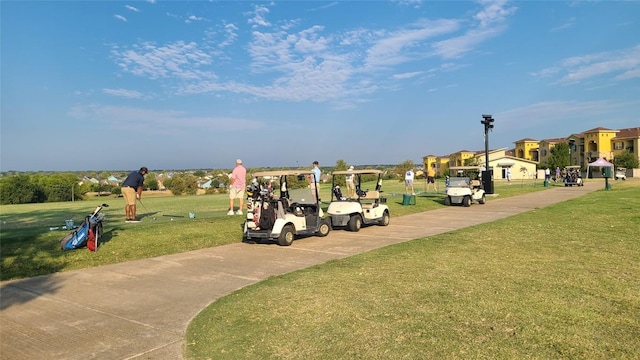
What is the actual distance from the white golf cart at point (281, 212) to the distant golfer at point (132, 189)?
3.57m

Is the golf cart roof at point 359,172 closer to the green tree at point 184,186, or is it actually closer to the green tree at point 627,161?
the green tree at point 184,186

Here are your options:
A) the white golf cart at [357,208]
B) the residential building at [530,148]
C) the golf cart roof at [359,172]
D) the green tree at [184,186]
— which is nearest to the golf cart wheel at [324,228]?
the white golf cart at [357,208]

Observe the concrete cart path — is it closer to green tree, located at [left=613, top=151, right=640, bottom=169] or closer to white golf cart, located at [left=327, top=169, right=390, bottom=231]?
white golf cart, located at [left=327, top=169, right=390, bottom=231]

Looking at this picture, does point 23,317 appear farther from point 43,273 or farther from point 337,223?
point 337,223

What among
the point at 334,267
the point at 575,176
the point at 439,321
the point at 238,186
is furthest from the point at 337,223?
the point at 575,176

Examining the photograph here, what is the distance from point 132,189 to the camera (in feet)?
38.4

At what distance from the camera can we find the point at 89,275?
7.23 meters

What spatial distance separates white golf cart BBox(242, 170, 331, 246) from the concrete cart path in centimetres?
33

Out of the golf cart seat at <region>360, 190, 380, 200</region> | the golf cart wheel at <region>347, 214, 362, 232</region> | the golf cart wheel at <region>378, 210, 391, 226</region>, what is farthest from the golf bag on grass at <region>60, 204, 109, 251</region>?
the golf cart wheel at <region>378, 210, 391, 226</region>

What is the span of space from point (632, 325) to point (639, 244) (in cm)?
494

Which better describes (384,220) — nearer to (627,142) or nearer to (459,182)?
(459,182)

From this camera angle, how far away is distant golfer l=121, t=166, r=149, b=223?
11688mm

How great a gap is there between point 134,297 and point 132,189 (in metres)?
6.47

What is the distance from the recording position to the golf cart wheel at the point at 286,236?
31.3 feet
